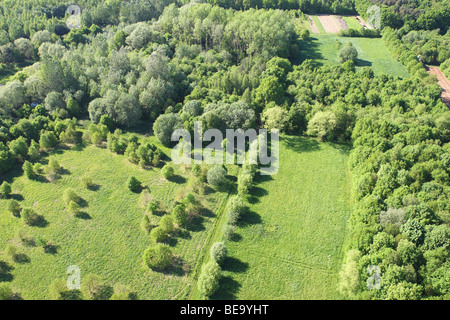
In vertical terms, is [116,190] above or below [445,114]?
below

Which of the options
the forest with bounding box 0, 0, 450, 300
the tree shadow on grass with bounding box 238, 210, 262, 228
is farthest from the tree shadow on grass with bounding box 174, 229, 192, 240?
the tree shadow on grass with bounding box 238, 210, 262, 228

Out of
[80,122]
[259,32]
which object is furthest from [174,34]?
[80,122]

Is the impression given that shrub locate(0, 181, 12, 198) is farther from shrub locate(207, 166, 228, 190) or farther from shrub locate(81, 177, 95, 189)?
shrub locate(207, 166, 228, 190)

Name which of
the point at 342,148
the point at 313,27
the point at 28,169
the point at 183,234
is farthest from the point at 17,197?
the point at 313,27

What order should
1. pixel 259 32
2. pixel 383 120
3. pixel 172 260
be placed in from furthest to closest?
pixel 259 32, pixel 383 120, pixel 172 260

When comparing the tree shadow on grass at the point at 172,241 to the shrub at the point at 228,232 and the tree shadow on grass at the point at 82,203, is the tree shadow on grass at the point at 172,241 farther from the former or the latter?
the tree shadow on grass at the point at 82,203

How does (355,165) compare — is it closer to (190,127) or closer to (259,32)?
(190,127)
